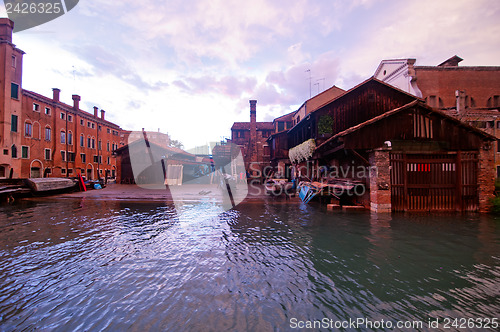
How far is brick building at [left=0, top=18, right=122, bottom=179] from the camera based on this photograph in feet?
81.8

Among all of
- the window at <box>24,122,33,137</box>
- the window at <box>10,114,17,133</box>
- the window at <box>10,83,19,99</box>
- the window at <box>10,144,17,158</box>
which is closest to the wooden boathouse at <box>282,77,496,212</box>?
the window at <box>10,144,17,158</box>

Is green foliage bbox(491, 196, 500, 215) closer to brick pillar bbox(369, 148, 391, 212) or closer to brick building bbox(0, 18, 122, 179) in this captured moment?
brick pillar bbox(369, 148, 391, 212)

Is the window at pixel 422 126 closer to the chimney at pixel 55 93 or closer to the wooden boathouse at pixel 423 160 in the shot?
the wooden boathouse at pixel 423 160

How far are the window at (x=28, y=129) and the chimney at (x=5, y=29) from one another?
9.54m

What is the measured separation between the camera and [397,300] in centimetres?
341

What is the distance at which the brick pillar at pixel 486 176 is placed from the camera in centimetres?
1030

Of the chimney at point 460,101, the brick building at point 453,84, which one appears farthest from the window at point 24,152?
the chimney at point 460,101

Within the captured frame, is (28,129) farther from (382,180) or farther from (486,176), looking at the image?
(486,176)

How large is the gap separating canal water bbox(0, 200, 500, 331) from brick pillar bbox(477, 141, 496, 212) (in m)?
3.78

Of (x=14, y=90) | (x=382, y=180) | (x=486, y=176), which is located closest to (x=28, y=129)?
(x=14, y=90)

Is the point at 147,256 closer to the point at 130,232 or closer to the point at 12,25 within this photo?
the point at 130,232

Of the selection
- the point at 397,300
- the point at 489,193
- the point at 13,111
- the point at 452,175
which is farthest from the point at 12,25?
the point at 489,193

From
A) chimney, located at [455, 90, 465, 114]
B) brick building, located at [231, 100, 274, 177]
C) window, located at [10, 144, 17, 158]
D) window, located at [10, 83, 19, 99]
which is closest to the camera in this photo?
chimney, located at [455, 90, 465, 114]

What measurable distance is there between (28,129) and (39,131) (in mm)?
1583
